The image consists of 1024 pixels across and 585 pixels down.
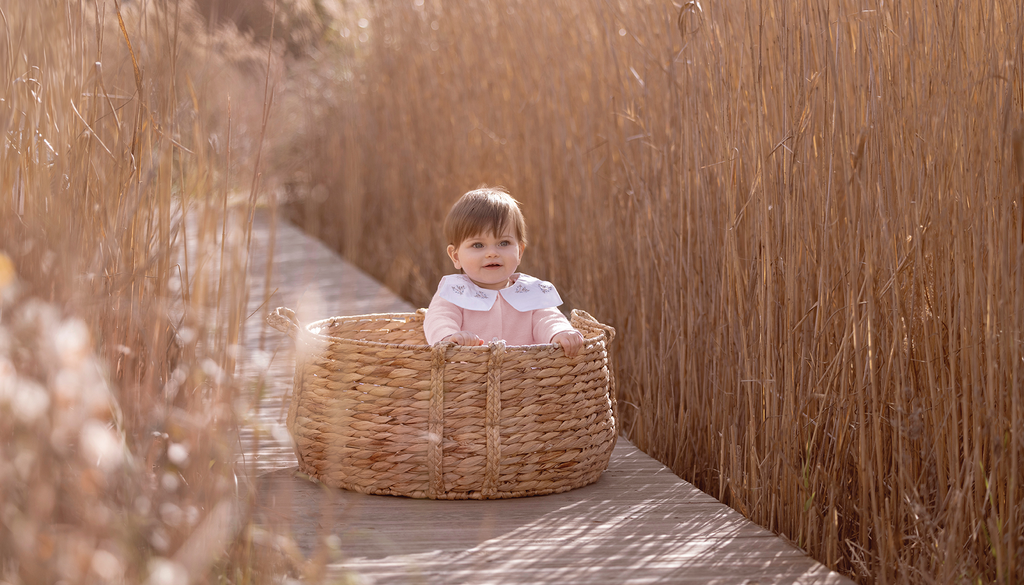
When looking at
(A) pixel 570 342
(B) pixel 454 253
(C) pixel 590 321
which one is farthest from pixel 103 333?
(C) pixel 590 321

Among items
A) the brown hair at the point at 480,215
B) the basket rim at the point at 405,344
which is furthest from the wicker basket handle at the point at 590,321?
the brown hair at the point at 480,215

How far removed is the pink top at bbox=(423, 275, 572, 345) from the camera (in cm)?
209

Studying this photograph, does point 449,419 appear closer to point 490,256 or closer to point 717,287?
point 490,256

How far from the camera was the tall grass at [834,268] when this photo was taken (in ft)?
4.84

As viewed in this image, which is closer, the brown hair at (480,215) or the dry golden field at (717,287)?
the dry golden field at (717,287)

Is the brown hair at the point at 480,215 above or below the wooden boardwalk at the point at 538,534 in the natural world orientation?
above

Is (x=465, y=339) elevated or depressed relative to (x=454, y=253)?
depressed

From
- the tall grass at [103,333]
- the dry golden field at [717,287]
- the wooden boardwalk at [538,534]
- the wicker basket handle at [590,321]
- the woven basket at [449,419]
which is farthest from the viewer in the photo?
the wicker basket handle at [590,321]

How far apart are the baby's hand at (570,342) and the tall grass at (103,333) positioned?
61 cm

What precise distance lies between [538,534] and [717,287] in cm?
71

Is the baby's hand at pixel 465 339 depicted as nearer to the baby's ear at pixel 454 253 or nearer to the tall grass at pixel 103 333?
the baby's ear at pixel 454 253

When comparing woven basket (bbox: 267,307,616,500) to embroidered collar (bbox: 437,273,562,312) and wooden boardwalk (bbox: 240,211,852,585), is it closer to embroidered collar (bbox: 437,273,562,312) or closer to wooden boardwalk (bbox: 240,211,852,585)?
wooden boardwalk (bbox: 240,211,852,585)

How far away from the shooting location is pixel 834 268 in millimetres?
1741

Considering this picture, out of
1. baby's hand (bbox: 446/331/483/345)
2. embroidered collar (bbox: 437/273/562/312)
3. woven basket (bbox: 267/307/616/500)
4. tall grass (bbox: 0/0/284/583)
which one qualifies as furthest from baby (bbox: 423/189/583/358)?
tall grass (bbox: 0/0/284/583)
